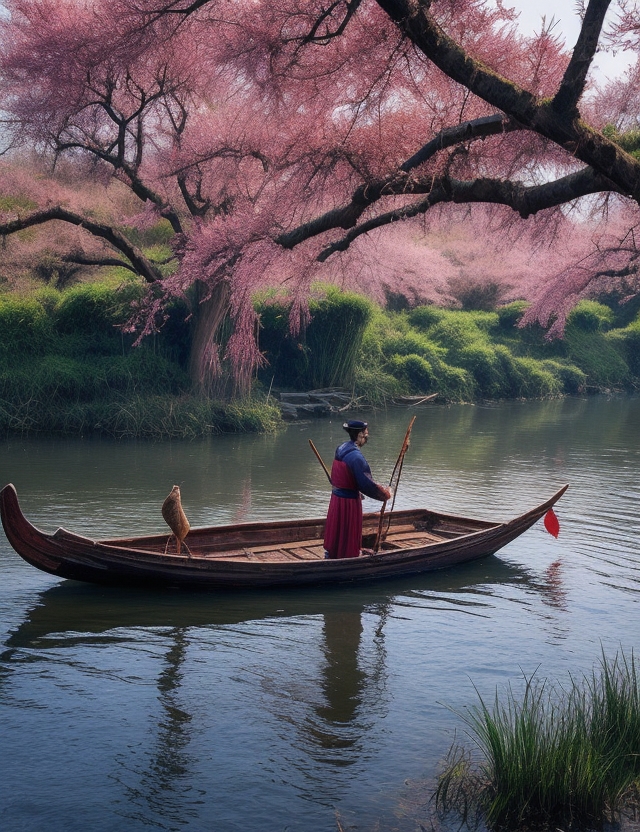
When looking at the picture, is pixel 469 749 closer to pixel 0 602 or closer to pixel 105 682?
pixel 105 682

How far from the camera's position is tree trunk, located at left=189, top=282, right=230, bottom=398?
2219cm

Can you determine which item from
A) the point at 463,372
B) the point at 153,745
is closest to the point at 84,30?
the point at 153,745

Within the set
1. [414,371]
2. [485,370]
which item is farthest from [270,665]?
[485,370]

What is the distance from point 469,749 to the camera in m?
6.64

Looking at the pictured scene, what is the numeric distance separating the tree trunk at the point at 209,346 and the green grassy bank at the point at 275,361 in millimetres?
340

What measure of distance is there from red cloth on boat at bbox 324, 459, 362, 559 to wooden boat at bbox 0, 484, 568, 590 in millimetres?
242

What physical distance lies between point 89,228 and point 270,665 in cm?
1433

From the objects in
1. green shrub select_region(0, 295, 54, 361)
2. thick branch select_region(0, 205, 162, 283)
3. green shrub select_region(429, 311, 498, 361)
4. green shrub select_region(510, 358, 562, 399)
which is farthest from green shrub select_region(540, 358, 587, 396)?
green shrub select_region(0, 295, 54, 361)

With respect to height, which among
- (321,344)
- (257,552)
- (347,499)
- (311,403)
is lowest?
(257,552)

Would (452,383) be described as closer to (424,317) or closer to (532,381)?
(532,381)

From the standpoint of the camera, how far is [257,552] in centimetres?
1115

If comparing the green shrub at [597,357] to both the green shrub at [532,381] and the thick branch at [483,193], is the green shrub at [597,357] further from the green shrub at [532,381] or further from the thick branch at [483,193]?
the thick branch at [483,193]

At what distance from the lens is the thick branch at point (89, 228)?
1966cm

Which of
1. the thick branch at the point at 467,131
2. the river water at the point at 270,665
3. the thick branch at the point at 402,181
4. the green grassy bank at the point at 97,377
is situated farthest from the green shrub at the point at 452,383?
the thick branch at the point at 467,131
